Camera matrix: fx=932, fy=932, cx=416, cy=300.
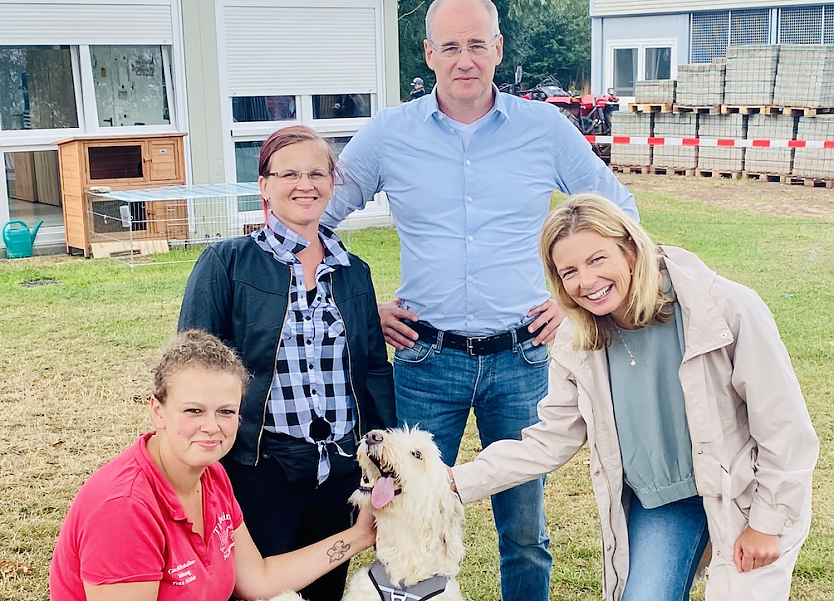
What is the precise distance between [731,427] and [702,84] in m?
15.1

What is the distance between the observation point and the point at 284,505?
2.96 m

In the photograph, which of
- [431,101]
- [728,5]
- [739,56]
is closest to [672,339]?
[431,101]

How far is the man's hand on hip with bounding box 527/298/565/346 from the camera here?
3.33 metres

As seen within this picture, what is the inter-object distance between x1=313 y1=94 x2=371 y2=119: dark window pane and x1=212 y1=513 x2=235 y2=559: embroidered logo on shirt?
34.8ft

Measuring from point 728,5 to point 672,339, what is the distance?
85.0 feet

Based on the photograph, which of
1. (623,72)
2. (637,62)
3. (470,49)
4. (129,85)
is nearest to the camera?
(470,49)

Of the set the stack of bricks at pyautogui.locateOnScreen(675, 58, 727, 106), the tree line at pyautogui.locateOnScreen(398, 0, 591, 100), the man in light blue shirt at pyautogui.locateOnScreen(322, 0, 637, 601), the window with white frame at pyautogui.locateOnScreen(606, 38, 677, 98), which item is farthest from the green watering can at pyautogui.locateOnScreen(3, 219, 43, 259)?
the tree line at pyautogui.locateOnScreen(398, 0, 591, 100)

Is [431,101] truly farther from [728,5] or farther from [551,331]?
[728,5]

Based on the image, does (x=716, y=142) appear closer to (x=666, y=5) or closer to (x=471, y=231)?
(x=666, y=5)

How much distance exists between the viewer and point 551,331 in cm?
334

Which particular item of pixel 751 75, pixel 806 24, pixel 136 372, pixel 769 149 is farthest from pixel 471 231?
pixel 806 24

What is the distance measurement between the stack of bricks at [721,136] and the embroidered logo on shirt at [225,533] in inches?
598

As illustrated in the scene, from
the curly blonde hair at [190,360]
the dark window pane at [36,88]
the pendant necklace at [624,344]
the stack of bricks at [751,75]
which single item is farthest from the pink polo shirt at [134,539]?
the stack of bricks at [751,75]

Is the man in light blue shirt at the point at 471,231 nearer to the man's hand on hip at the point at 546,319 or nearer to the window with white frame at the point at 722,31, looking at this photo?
the man's hand on hip at the point at 546,319
